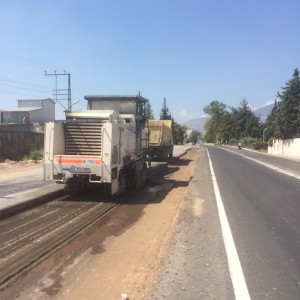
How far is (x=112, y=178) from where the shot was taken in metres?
13.5

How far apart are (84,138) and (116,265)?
7.22 meters

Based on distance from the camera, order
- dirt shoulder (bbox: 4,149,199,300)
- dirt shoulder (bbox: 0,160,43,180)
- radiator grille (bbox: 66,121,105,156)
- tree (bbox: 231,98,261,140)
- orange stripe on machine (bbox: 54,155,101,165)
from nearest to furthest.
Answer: dirt shoulder (bbox: 4,149,199,300) < orange stripe on machine (bbox: 54,155,101,165) < radiator grille (bbox: 66,121,105,156) < dirt shoulder (bbox: 0,160,43,180) < tree (bbox: 231,98,261,140)

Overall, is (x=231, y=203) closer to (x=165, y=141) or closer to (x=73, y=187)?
(x=73, y=187)

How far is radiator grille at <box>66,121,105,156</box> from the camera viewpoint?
44.8 ft

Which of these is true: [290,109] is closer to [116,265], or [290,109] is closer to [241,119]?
[116,265]

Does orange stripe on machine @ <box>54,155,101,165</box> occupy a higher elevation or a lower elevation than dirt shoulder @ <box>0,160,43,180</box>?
higher

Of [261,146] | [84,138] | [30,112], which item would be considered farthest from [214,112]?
[84,138]

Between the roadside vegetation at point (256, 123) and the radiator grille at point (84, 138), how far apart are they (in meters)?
49.3

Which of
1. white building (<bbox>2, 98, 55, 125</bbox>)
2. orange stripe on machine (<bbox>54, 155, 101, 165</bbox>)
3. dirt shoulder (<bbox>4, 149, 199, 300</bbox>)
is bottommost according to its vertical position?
dirt shoulder (<bbox>4, 149, 199, 300</bbox>)

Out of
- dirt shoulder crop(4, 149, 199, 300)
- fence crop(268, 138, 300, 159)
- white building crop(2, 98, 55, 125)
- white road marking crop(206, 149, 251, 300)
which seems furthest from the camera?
white building crop(2, 98, 55, 125)

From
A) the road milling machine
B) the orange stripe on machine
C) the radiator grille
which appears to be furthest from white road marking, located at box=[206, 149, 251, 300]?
the radiator grille

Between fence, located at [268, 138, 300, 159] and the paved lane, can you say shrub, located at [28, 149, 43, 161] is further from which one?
fence, located at [268, 138, 300, 159]

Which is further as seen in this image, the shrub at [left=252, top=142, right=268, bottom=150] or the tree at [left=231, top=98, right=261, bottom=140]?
the tree at [left=231, top=98, right=261, bottom=140]

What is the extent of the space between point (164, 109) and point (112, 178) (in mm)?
133305
